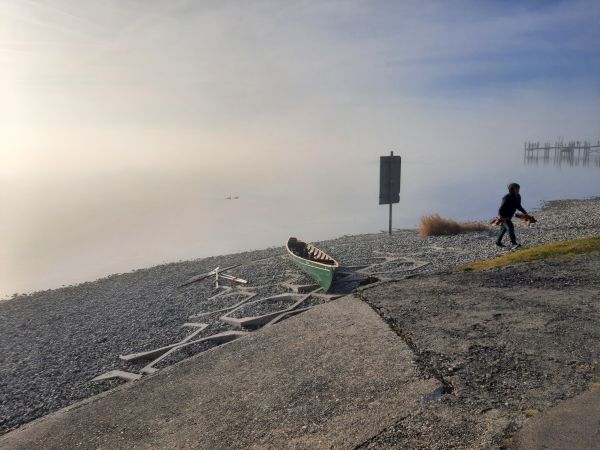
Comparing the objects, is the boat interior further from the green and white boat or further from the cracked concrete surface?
the cracked concrete surface

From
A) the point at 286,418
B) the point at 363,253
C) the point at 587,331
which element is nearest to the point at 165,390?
the point at 286,418

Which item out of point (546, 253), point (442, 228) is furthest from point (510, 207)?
point (442, 228)

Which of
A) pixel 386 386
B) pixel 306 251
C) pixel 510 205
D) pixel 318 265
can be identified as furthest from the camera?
pixel 306 251

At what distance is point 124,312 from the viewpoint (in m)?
14.8

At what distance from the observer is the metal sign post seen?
2170cm

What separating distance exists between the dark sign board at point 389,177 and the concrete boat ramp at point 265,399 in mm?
13740

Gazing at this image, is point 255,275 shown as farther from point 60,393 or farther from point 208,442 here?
point 208,442

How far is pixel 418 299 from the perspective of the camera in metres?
9.70

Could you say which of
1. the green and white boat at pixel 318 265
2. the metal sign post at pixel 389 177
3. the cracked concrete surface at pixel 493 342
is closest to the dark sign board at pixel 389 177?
the metal sign post at pixel 389 177

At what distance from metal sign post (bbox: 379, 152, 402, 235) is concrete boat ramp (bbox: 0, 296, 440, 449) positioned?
1374 centimetres

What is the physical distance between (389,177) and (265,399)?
16771 mm

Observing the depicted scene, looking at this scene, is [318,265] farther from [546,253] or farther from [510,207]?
[510,207]

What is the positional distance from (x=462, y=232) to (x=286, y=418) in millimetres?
19708

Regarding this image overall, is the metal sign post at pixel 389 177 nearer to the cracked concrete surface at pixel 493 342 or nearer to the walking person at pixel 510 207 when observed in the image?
the walking person at pixel 510 207
